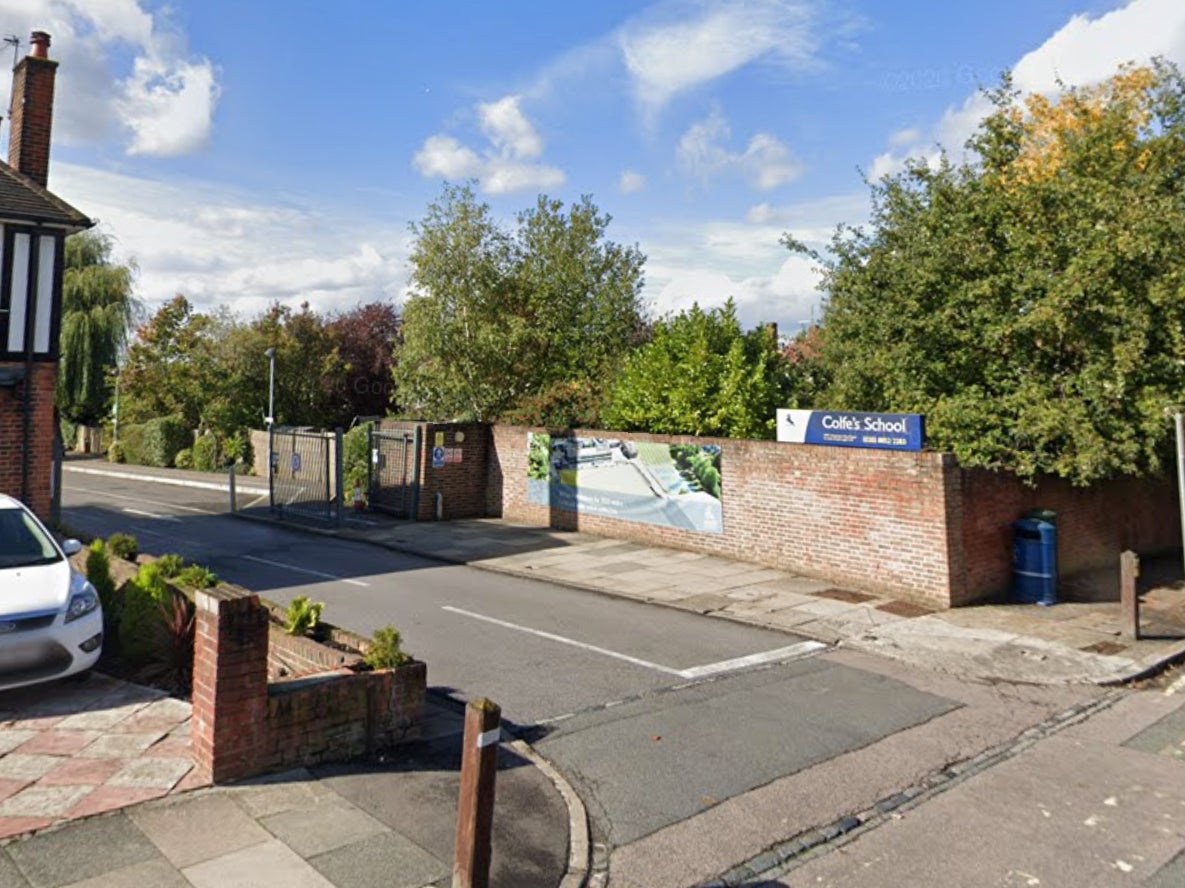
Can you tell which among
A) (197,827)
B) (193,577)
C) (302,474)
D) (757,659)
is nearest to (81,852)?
(197,827)

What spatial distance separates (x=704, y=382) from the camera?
17.7 m

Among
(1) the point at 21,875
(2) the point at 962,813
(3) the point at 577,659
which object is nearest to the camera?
(1) the point at 21,875

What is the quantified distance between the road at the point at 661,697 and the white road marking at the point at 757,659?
0.10 feet

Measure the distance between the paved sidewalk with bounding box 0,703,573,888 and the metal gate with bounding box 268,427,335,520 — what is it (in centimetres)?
1582

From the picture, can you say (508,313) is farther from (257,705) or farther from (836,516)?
(257,705)

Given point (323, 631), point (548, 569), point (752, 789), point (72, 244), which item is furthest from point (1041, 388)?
point (72, 244)

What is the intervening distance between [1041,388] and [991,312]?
1.38 meters

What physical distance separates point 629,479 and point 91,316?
32933 mm

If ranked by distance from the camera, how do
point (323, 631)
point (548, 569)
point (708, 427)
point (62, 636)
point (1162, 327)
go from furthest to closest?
point (708, 427) → point (548, 569) → point (1162, 327) → point (323, 631) → point (62, 636)

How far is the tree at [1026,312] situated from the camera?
1216cm

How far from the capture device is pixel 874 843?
5.31 metres

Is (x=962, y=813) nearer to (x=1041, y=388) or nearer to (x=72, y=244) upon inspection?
(x=1041, y=388)

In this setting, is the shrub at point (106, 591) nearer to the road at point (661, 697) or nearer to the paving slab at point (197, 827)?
the road at point (661, 697)

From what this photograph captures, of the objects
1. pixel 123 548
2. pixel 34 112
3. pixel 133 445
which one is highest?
pixel 34 112
